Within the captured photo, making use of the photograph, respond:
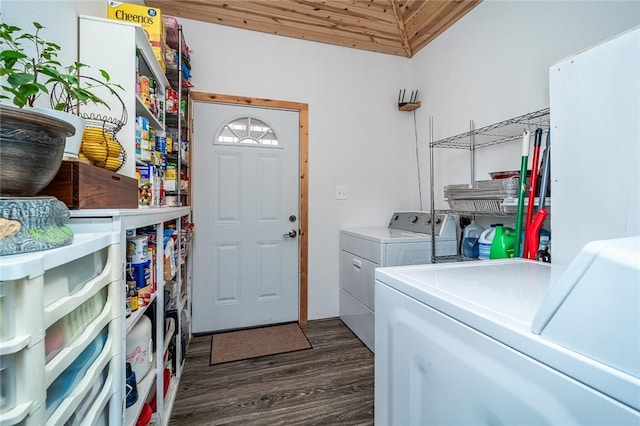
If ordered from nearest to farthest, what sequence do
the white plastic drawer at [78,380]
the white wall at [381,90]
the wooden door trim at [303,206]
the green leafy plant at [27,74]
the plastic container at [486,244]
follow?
the white plastic drawer at [78,380] → the green leafy plant at [27,74] → the plastic container at [486,244] → the white wall at [381,90] → the wooden door trim at [303,206]

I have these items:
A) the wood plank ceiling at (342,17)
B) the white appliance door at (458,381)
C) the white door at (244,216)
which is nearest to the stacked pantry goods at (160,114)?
the white door at (244,216)

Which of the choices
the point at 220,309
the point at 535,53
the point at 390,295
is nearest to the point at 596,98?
the point at 390,295

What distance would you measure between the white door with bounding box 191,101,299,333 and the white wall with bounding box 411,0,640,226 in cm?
135

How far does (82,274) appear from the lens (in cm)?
66

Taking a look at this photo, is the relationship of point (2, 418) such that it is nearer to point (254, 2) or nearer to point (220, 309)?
point (220, 309)

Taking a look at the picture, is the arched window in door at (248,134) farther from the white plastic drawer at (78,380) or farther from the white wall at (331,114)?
the white plastic drawer at (78,380)

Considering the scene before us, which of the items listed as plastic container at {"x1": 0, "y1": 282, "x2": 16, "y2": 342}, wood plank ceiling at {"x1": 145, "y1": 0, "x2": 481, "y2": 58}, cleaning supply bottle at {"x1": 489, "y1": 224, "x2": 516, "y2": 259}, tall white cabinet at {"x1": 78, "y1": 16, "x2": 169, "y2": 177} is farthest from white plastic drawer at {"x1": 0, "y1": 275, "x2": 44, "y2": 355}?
wood plank ceiling at {"x1": 145, "y1": 0, "x2": 481, "y2": 58}

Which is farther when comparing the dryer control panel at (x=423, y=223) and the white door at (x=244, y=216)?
the white door at (x=244, y=216)

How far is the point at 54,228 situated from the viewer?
0.58 m

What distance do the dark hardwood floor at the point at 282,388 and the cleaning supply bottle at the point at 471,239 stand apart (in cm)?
106

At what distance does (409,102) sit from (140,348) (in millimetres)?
2880

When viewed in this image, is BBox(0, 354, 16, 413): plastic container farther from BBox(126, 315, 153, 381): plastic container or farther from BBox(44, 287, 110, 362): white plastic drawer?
BBox(126, 315, 153, 381): plastic container

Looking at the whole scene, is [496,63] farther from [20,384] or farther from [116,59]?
[20,384]

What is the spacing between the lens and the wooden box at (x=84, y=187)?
2.57ft
